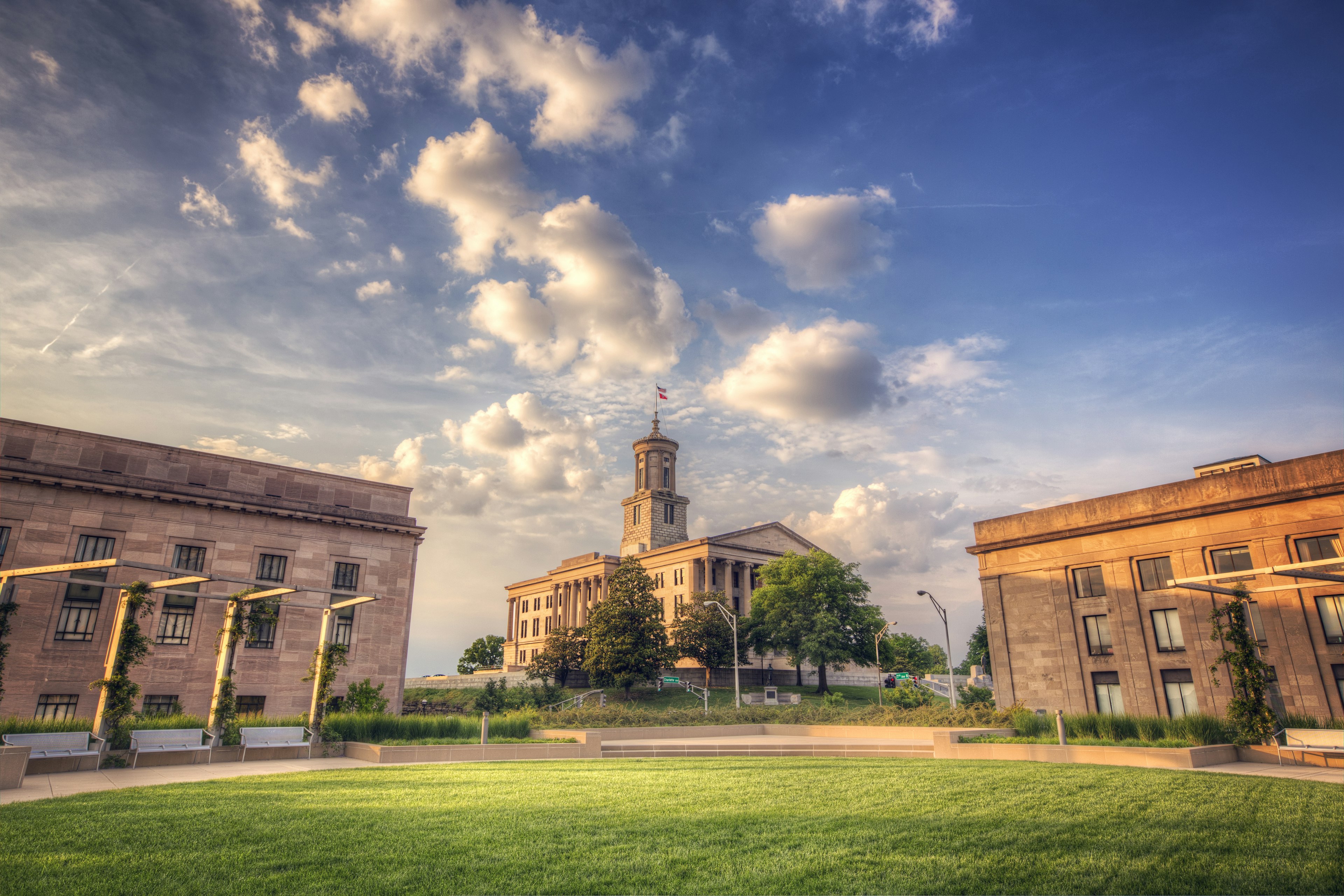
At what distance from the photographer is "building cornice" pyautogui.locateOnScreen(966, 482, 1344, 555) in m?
28.5

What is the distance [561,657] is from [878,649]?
2744 centimetres

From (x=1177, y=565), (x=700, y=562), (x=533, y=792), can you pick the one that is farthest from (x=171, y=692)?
(x=700, y=562)

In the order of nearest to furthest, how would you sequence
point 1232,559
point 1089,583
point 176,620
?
point 1232,559, point 176,620, point 1089,583

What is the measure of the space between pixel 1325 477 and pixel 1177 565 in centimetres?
654

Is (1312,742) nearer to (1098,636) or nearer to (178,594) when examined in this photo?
(1098,636)

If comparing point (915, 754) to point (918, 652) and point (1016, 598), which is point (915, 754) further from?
point (918, 652)

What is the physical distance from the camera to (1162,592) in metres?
32.6

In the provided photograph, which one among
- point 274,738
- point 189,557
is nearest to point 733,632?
point 189,557

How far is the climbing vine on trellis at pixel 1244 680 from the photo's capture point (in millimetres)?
19734

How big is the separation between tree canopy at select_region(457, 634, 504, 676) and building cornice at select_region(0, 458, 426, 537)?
263 ft

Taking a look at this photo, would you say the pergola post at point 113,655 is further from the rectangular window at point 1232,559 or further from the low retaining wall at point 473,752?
the rectangular window at point 1232,559

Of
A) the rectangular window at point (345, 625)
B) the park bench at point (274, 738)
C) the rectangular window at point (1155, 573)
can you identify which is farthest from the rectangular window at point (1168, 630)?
the rectangular window at point (345, 625)

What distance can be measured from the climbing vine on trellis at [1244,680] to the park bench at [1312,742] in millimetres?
464

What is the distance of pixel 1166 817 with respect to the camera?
9969mm
